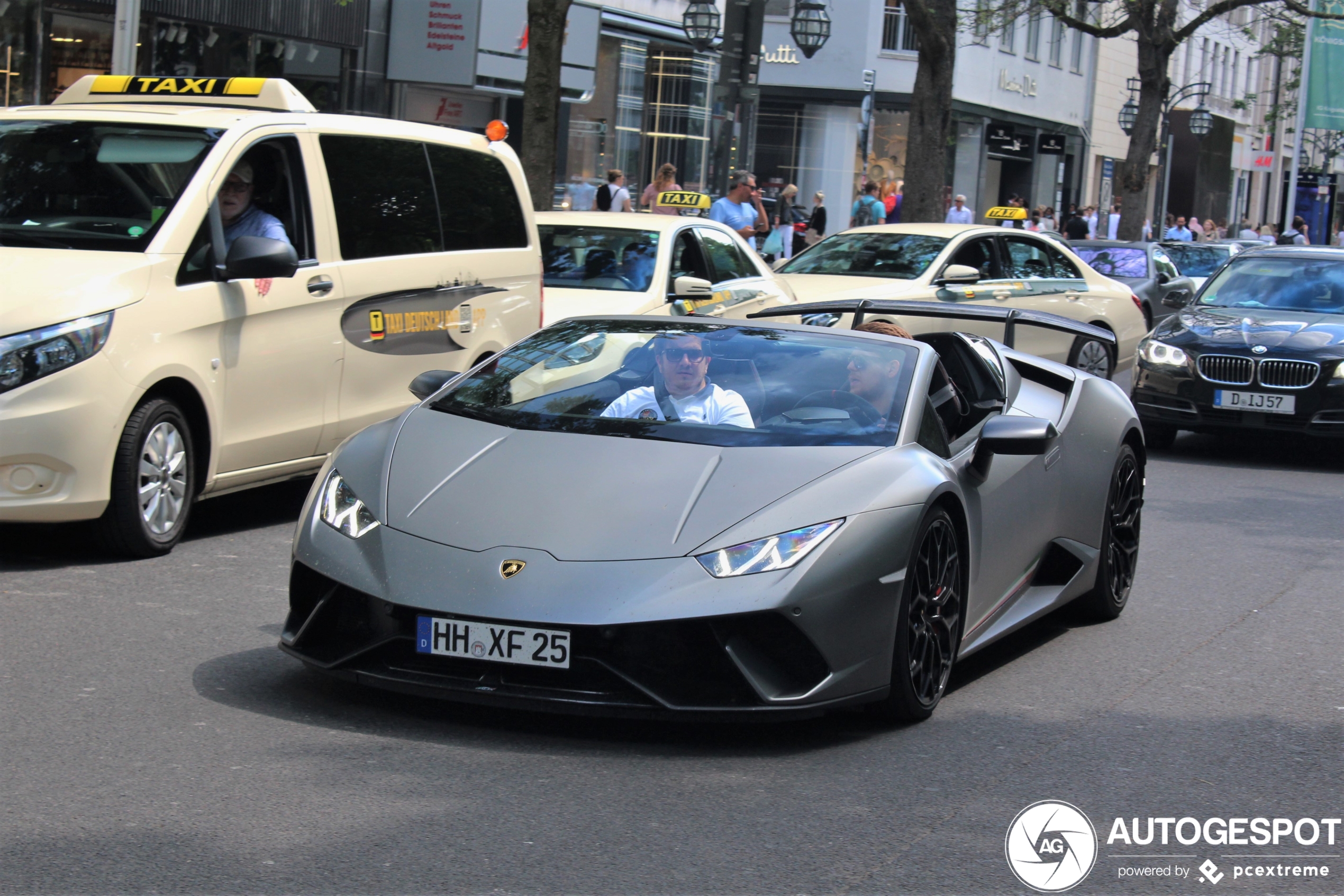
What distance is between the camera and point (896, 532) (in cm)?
513

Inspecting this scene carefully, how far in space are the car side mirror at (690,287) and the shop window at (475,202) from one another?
1.70 metres

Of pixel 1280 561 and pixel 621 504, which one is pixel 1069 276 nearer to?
pixel 1280 561

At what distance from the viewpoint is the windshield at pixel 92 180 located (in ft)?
25.2

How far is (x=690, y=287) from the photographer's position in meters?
11.8

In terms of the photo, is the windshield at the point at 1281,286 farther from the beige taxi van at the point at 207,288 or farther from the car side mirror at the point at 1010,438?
the car side mirror at the point at 1010,438

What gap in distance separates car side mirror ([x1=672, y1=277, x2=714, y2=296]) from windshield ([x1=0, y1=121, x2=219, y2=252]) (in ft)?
13.9

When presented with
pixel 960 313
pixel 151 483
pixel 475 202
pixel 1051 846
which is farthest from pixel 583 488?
pixel 475 202

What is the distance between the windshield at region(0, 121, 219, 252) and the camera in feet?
25.2

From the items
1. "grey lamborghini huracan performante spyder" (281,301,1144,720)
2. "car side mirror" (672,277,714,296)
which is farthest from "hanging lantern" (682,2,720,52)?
"grey lamborghini huracan performante spyder" (281,301,1144,720)

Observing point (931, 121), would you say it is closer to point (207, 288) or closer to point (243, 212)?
point (243, 212)

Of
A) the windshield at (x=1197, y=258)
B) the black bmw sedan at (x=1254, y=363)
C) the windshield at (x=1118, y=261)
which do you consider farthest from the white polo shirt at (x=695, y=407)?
the windshield at (x=1197, y=258)

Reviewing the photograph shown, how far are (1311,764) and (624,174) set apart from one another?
26.6m

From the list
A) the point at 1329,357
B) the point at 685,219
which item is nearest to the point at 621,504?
the point at 685,219

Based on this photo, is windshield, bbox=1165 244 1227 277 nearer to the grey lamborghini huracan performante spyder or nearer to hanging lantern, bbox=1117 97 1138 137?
hanging lantern, bbox=1117 97 1138 137
